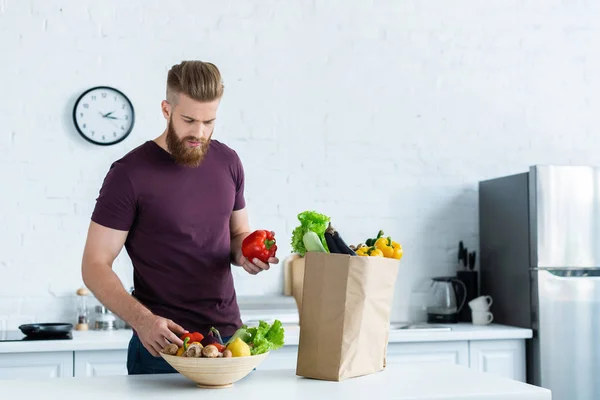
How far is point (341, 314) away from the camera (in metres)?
2.04

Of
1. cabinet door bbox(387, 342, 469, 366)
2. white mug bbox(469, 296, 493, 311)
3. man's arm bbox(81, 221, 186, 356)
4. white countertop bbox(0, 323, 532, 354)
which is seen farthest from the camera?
white mug bbox(469, 296, 493, 311)

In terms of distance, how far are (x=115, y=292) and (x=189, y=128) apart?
523 millimetres

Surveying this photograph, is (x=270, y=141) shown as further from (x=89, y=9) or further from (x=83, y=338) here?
(x=83, y=338)

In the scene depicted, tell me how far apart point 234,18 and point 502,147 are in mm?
1653

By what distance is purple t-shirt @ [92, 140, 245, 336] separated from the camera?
7.55ft

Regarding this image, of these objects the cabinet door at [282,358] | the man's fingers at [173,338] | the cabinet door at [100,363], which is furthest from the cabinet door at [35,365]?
the man's fingers at [173,338]

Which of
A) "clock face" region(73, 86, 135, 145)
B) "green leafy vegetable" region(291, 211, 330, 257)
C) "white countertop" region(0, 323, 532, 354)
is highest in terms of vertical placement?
"clock face" region(73, 86, 135, 145)

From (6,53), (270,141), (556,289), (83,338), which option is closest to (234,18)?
(270,141)

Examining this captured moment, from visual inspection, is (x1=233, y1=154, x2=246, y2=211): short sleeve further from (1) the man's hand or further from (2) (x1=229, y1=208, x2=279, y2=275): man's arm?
(1) the man's hand

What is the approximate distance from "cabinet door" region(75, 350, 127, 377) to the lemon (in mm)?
1494

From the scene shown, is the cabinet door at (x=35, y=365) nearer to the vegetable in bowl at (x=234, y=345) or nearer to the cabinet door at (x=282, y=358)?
the cabinet door at (x=282, y=358)

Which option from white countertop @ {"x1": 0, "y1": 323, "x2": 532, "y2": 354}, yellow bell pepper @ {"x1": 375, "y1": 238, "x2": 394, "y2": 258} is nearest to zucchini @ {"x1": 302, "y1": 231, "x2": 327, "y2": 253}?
yellow bell pepper @ {"x1": 375, "y1": 238, "x2": 394, "y2": 258}

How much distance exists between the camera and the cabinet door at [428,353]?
3609 millimetres

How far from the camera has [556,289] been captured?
3.78 metres
